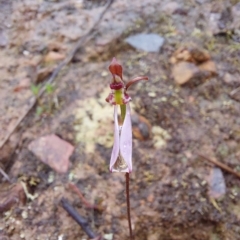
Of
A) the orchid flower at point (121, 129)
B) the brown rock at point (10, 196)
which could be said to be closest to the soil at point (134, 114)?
the brown rock at point (10, 196)

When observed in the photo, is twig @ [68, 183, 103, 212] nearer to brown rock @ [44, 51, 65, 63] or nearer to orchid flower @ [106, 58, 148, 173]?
orchid flower @ [106, 58, 148, 173]

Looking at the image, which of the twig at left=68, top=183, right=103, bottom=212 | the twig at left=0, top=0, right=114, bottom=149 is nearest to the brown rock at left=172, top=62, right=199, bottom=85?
the twig at left=0, top=0, right=114, bottom=149

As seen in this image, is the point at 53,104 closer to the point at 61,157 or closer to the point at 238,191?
the point at 61,157

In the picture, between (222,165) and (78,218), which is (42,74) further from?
(222,165)

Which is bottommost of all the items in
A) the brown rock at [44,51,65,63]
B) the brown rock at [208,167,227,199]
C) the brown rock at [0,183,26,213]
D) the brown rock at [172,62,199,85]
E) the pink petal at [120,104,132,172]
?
the brown rock at [208,167,227,199]

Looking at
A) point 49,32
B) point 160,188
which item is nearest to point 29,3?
point 49,32

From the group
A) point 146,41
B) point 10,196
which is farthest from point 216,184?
point 146,41
